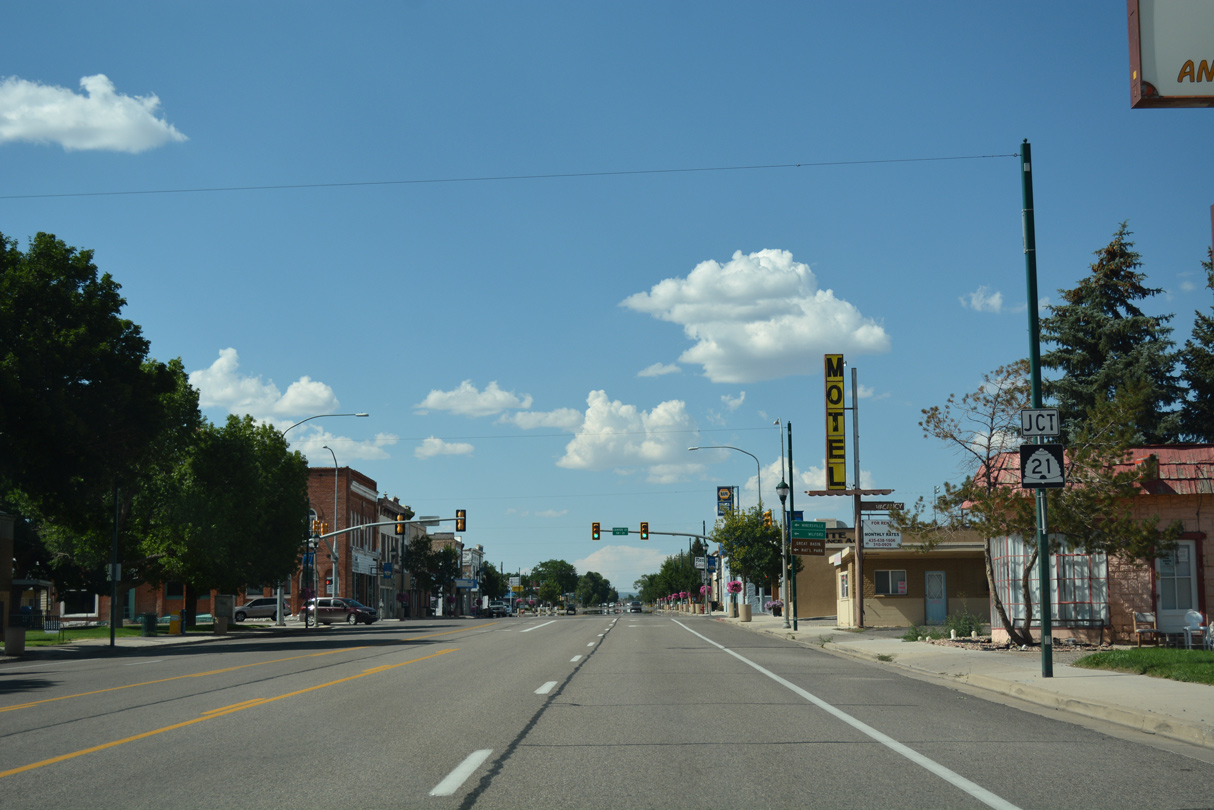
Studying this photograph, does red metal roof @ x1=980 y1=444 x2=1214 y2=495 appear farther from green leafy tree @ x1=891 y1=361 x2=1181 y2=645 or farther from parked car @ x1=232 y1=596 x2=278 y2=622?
parked car @ x1=232 y1=596 x2=278 y2=622

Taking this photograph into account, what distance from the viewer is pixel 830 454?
43594mm

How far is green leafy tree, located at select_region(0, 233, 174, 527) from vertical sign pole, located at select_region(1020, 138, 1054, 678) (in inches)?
1025

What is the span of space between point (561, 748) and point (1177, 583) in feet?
64.1

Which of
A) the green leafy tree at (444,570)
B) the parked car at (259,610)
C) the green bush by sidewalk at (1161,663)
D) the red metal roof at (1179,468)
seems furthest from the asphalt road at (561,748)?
the green leafy tree at (444,570)

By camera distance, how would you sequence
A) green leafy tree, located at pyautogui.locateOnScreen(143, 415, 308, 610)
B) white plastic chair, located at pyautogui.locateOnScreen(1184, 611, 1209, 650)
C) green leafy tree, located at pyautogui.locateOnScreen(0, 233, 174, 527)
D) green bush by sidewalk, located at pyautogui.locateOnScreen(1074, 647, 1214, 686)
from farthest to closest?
green leafy tree, located at pyautogui.locateOnScreen(143, 415, 308, 610) → green leafy tree, located at pyautogui.locateOnScreen(0, 233, 174, 527) → white plastic chair, located at pyautogui.locateOnScreen(1184, 611, 1209, 650) → green bush by sidewalk, located at pyautogui.locateOnScreen(1074, 647, 1214, 686)

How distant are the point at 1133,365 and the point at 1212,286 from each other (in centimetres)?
624

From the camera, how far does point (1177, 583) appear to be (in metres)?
23.8

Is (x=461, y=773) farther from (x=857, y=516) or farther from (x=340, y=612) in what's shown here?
(x=340, y=612)

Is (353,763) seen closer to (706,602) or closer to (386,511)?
(706,602)

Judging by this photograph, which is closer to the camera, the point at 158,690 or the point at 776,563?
the point at 158,690

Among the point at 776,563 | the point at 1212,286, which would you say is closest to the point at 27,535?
the point at 776,563

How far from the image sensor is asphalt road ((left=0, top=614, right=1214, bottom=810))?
Answer: 7.41 metres

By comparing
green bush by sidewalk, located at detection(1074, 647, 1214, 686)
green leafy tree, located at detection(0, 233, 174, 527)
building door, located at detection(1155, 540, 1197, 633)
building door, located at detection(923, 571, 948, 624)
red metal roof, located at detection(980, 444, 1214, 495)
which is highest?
green leafy tree, located at detection(0, 233, 174, 527)

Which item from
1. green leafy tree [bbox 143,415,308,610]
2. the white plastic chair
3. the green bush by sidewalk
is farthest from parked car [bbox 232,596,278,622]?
the green bush by sidewalk
